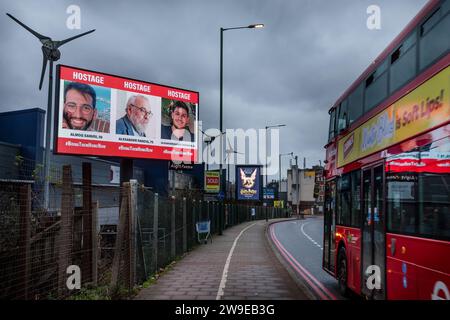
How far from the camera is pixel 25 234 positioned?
6.52m

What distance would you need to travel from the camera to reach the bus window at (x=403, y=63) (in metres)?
7.18

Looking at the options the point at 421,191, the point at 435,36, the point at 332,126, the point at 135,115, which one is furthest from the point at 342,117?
the point at 135,115

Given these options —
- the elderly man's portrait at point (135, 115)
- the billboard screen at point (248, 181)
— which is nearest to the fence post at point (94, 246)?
the elderly man's portrait at point (135, 115)

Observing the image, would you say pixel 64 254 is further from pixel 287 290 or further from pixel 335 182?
pixel 335 182

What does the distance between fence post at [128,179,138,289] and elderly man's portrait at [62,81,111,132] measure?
976 cm

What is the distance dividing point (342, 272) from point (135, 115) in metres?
12.2

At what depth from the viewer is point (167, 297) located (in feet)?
31.0

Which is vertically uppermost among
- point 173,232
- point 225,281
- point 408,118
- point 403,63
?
point 403,63

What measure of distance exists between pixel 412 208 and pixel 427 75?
1769mm

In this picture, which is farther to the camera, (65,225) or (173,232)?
(173,232)

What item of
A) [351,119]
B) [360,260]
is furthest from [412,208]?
[351,119]

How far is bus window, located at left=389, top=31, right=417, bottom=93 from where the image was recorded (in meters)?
7.18

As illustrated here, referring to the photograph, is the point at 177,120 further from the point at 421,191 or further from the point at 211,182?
the point at 211,182

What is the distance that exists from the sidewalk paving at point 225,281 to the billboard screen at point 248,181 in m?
33.3
